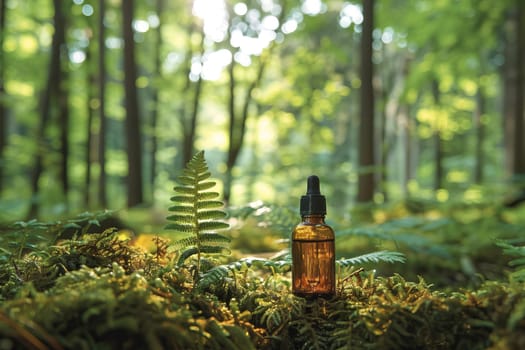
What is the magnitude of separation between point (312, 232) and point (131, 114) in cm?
788

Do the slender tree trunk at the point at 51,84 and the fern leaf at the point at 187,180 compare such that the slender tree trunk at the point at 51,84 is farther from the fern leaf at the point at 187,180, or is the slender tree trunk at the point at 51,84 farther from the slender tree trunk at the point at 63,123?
the fern leaf at the point at 187,180

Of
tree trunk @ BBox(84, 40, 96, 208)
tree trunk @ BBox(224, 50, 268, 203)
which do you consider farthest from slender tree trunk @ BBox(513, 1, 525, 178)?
tree trunk @ BBox(84, 40, 96, 208)

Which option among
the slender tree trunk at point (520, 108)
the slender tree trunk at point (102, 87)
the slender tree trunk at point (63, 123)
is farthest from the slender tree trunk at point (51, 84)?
the slender tree trunk at point (520, 108)

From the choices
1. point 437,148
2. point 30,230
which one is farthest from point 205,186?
point 437,148

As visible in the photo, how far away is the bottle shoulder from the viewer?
1745 millimetres

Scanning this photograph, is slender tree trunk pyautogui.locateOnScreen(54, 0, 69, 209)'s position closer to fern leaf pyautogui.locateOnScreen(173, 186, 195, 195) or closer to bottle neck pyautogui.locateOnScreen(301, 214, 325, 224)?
fern leaf pyautogui.locateOnScreen(173, 186, 195, 195)

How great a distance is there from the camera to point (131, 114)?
29.6 feet

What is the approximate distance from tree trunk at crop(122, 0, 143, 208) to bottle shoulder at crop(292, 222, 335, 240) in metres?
7.77

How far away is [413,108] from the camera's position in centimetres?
2216

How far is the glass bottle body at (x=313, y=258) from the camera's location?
172cm

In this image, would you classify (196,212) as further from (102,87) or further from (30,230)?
(102,87)

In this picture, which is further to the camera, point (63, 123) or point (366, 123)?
point (63, 123)

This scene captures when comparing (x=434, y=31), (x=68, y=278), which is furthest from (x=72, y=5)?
(x=68, y=278)

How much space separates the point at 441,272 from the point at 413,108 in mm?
17571
